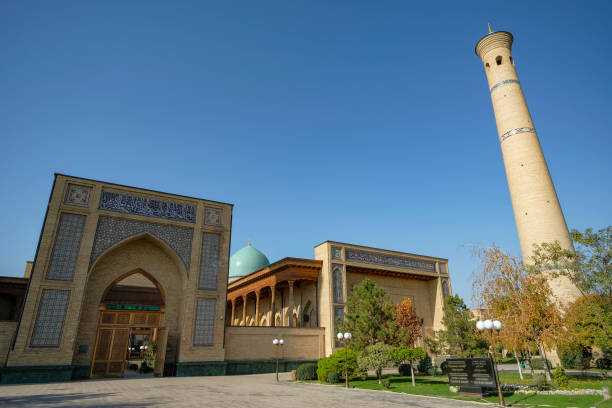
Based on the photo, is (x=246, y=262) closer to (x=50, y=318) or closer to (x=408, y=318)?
(x=408, y=318)

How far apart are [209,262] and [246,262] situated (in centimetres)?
1828

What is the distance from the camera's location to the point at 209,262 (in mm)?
17516

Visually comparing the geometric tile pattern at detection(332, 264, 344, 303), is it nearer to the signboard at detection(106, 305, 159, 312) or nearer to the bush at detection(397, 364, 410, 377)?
the bush at detection(397, 364, 410, 377)

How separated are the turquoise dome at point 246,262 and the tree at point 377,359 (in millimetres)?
22652

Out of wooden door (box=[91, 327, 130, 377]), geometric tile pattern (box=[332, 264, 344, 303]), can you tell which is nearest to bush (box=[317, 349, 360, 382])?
geometric tile pattern (box=[332, 264, 344, 303])

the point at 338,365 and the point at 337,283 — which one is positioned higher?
the point at 337,283

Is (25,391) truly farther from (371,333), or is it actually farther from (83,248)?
(371,333)

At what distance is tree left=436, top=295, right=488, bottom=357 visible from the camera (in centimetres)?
1850

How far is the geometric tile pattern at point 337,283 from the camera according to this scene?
20797 millimetres

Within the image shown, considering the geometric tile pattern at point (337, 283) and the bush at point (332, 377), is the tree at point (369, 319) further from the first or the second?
the geometric tile pattern at point (337, 283)

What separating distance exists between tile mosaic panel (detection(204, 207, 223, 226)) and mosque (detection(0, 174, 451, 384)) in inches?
2.0

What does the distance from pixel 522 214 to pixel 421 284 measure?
8.10 metres

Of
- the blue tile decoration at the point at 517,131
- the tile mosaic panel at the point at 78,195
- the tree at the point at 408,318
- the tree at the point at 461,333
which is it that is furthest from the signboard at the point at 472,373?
the blue tile decoration at the point at 517,131

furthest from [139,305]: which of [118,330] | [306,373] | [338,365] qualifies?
[338,365]
